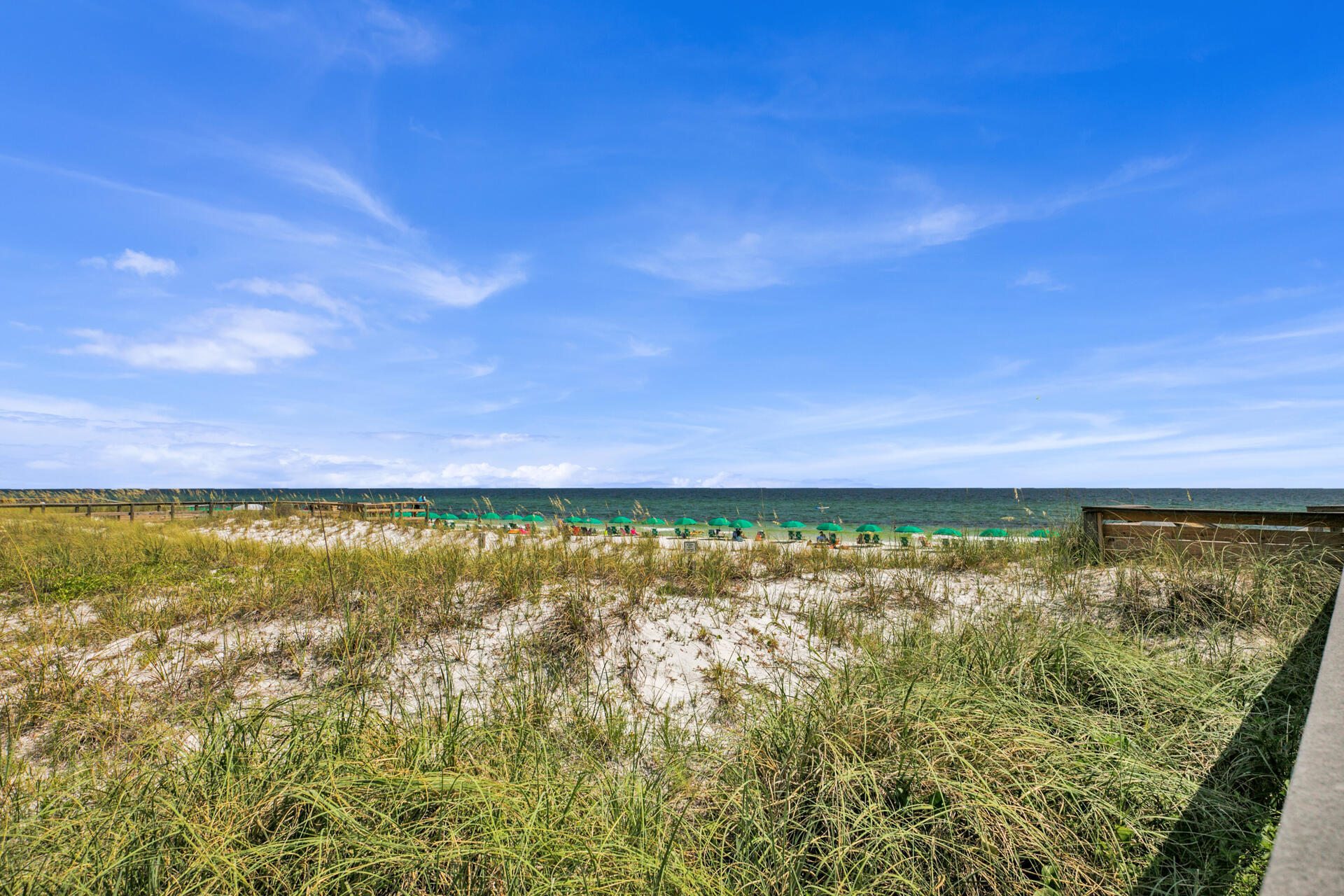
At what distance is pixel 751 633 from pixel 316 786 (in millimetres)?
3944

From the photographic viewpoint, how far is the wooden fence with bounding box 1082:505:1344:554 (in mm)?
6734

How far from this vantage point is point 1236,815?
281 centimetres

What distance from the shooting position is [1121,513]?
26.6 ft

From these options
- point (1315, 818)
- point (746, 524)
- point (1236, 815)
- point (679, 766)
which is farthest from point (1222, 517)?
point (746, 524)

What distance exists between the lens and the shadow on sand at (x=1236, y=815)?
2.43 metres

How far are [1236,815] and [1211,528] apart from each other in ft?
19.6

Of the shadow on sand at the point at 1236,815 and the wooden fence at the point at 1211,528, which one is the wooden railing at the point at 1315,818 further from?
the wooden fence at the point at 1211,528

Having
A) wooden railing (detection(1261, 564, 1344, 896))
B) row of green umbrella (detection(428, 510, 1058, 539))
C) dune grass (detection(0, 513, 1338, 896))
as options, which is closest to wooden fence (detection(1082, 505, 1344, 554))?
row of green umbrella (detection(428, 510, 1058, 539))

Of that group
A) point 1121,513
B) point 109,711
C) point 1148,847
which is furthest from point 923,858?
point 1121,513

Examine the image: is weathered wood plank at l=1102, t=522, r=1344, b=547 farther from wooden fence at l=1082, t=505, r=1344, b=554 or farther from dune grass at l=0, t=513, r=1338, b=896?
dune grass at l=0, t=513, r=1338, b=896

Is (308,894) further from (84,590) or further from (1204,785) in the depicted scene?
(84,590)

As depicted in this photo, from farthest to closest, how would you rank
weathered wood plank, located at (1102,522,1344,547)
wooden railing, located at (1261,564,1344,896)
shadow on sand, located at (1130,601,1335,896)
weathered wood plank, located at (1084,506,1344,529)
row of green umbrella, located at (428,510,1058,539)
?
row of green umbrella, located at (428,510,1058,539) < weathered wood plank, located at (1084,506,1344,529) < weathered wood plank, located at (1102,522,1344,547) < shadow on sand, located at (1130,601,1335,896) < wooden railing, located at (1261,564,1344,896)

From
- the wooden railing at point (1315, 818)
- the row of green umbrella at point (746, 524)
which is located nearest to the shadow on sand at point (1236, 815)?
the wooden railing at point (1315, 818)

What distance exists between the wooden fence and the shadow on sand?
4.02 metres
